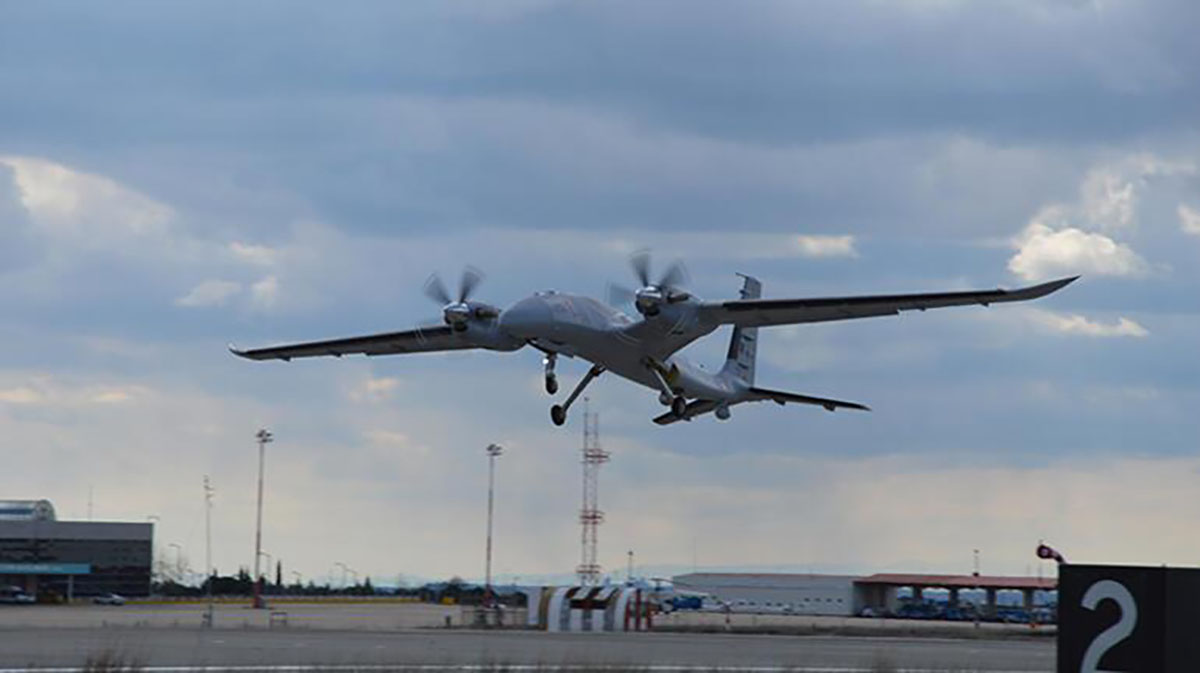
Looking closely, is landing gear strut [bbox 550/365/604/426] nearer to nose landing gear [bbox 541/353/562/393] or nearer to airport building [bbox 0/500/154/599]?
nose landing gear [bbox 541/353/562/393]

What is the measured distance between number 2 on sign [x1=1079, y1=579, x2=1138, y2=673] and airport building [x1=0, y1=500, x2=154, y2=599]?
386 ft

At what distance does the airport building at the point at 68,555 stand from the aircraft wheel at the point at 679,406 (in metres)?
84.3

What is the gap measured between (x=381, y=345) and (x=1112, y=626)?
40234 mm

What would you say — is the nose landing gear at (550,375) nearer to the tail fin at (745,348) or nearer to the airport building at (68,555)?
the tail fin at (745,348)

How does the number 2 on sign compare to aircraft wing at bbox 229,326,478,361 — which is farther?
aircraft wing at bbox 229,326,478,361

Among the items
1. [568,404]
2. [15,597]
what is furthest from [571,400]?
[15,597]

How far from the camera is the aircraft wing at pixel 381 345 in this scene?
56188 mm

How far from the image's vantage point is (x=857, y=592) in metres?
144

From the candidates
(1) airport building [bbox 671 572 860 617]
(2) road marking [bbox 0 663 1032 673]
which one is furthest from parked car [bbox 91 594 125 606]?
(2) road marking [bbox 0 663 1032 673]

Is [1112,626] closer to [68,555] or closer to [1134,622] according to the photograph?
[1134,622]

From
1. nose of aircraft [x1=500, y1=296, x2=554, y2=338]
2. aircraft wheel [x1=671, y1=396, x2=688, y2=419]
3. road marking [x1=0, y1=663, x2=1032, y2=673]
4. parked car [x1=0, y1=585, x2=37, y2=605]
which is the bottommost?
parked car [x1=0, y1=585, x2=37, y2=605]

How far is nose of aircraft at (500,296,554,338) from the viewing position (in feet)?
160

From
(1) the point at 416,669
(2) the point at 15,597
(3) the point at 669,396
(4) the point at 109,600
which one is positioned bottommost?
(4) the point at 109,600

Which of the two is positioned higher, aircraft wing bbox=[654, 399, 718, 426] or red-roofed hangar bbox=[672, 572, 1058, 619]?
aircraft wing bbox=[654, 399, 718, 426]
